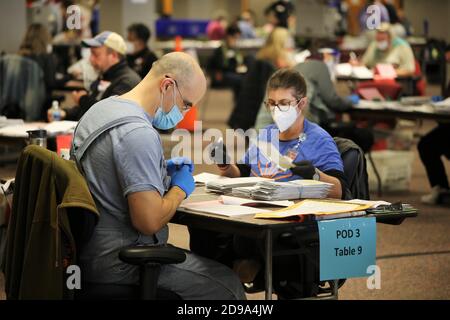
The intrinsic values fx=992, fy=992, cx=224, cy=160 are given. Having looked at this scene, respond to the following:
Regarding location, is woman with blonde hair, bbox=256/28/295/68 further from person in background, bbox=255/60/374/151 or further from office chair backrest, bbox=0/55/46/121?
office chair backrest, bbox=0/55/46/121

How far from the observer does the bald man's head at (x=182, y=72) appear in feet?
11.4

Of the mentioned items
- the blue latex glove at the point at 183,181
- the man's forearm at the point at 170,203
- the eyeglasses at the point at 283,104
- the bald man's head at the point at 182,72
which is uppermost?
the bald man's head at the point at 182,72

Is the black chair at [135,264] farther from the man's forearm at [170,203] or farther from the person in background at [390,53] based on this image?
the person in background at [390,53]

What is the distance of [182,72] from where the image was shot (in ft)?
11.4

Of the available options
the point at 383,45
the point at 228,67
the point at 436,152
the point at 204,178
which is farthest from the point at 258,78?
the point at 228,67

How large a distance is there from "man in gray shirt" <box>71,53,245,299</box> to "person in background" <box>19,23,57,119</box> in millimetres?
6490

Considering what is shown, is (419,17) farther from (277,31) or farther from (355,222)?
(355,222)

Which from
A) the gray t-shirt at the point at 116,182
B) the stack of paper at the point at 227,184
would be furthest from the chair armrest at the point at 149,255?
the stack of paper at the point at 227,184

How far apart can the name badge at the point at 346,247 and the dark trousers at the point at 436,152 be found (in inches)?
174

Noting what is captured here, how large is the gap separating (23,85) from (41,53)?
647mm

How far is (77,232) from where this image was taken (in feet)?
10.7

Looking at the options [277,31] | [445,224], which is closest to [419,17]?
[277,31]

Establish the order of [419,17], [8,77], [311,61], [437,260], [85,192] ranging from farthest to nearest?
[419,17] < [8,77] < [311,61] < [437,260] < [85,192]

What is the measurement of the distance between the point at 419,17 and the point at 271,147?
21972 millimetres
